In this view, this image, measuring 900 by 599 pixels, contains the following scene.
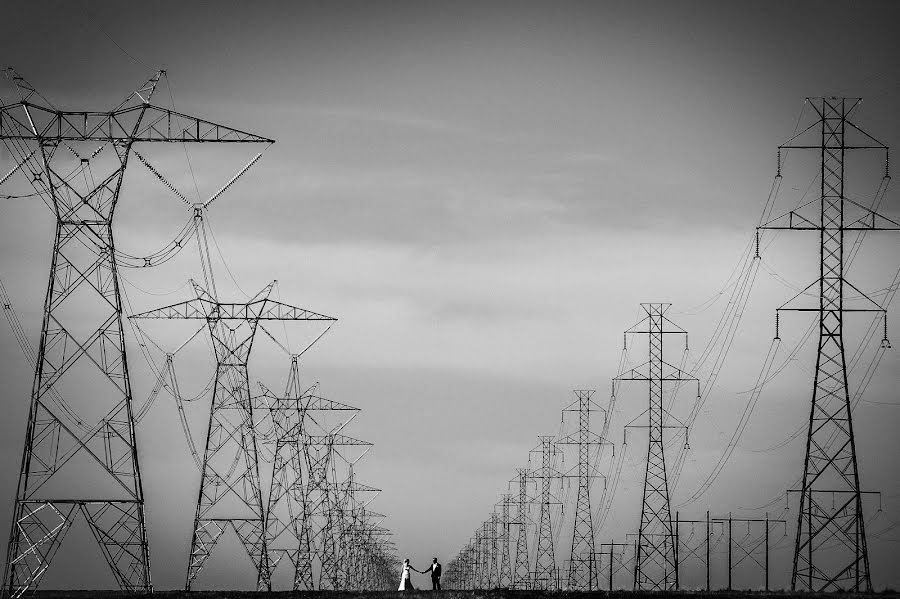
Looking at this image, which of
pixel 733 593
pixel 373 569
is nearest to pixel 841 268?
pixel 733 593

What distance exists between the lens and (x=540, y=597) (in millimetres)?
41000

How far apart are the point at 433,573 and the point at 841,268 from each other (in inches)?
898

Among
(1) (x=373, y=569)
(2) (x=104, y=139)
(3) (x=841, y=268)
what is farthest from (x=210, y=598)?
(1) (x=373, y=569)

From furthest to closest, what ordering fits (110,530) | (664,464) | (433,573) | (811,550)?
(664,464) → (433,573) → (811,550) → (110,530)

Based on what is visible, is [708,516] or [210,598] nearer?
[210,598]

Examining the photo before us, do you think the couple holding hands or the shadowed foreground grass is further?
the couple holding hands

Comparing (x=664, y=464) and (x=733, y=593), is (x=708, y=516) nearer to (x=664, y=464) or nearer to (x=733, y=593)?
(x=664, y=464)

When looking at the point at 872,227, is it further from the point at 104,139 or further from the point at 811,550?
the point at 104,139

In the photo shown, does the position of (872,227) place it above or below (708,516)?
above

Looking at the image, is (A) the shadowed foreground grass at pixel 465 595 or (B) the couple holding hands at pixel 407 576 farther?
(B) the couple holding hands at pixel 407 576

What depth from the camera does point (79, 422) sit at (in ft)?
148

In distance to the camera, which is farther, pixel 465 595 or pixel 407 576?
pixel 407 576

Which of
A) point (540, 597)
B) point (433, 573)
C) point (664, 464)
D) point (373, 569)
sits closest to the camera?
point (540, 597)

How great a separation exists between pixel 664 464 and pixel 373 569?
132 m
